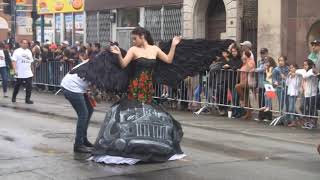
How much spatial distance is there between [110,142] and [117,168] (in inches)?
15.2

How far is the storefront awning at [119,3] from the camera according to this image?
23575mm

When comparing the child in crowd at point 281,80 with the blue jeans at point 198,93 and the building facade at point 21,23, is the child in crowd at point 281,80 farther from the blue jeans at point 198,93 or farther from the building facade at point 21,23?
the building facade at point 21,23

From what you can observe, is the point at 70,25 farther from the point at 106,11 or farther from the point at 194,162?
the point at 194,162

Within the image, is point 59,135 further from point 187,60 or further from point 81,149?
point 187,60

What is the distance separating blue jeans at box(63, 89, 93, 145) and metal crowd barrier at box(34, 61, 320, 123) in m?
3.43

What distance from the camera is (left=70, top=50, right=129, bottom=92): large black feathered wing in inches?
324

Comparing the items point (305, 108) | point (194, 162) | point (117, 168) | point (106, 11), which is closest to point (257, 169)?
point (194, 162)

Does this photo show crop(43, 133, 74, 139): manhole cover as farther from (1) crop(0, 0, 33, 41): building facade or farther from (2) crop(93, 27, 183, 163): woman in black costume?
(1) crop(0, 0, 33, 41): building facade

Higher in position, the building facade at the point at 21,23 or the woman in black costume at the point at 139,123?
the building facade at the point at 21,23

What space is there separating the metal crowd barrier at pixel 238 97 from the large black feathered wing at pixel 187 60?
115 inches

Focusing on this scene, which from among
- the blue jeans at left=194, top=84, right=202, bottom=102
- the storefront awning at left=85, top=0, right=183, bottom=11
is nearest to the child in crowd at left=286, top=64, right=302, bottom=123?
the blue jeans at left=194, top=84, right=202, bottom=102

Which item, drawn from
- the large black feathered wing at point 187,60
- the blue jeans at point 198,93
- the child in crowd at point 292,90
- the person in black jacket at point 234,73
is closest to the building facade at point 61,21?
the blue jeans at point 198,93

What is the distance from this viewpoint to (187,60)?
9.02 metres

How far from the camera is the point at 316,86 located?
13109 millimetres
